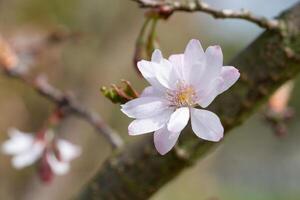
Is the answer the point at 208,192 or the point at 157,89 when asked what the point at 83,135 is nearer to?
the point at 157,89

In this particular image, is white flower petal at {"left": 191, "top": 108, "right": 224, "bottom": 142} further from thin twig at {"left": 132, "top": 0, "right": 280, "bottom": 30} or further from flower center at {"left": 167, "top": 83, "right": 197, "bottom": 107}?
thin twig at {"left": 132, "top": 0, "right": 280, "bottom": 30}

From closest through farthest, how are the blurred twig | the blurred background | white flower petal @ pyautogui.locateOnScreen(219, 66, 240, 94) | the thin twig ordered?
white flower petal @ pyautogui.locateOnScreen(219, 66, 240, 94) < the thin twig < the blurred twig < the blurred background

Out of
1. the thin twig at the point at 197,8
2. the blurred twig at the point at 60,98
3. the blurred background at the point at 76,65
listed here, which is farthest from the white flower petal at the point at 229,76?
the blurred background at the point at 76,65

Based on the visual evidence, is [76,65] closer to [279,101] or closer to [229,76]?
[279,101]

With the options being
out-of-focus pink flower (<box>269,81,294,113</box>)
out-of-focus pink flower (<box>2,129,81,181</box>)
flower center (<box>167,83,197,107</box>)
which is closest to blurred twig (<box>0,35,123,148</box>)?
out-of-focus pink flower (<box>2,129,81,181</box>)

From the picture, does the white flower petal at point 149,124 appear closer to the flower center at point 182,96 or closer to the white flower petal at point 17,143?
the flower center at point 182,96

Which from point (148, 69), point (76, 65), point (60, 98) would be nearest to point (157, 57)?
point (148, 69)

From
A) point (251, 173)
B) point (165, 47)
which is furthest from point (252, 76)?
point (251, 173)
